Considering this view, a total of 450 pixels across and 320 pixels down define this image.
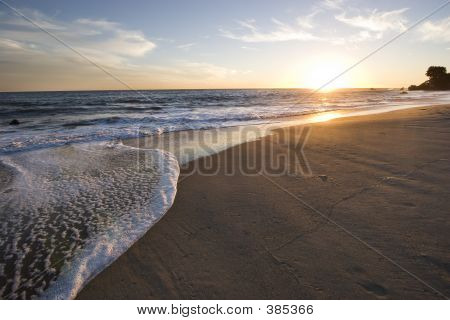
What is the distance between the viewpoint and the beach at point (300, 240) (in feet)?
7.84

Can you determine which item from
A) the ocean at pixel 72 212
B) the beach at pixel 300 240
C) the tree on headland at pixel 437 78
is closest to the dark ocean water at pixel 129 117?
the ocean at pixel 72 212

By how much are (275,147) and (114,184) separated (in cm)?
436

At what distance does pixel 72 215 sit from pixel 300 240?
2984 millimetres

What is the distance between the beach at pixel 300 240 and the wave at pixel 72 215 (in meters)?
0.22

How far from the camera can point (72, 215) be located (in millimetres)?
3807

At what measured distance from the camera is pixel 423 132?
322 inches

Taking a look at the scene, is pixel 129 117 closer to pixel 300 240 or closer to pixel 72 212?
pixel 72 212

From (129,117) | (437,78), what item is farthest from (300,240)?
(437,78)

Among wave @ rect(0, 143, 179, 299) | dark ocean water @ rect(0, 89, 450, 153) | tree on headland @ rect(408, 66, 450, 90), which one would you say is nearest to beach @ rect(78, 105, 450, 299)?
wave @ rect(0, 143, 179, 299)

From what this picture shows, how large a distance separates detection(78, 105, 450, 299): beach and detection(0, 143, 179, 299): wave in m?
0.22

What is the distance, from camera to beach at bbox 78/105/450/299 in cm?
239

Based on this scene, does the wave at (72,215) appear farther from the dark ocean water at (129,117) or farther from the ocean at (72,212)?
the dark ocean water at (129,117)

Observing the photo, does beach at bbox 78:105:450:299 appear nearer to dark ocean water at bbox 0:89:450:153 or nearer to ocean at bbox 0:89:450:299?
ocean at bbox 0:89:450:299

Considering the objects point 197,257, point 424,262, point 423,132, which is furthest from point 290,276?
point 423,132
